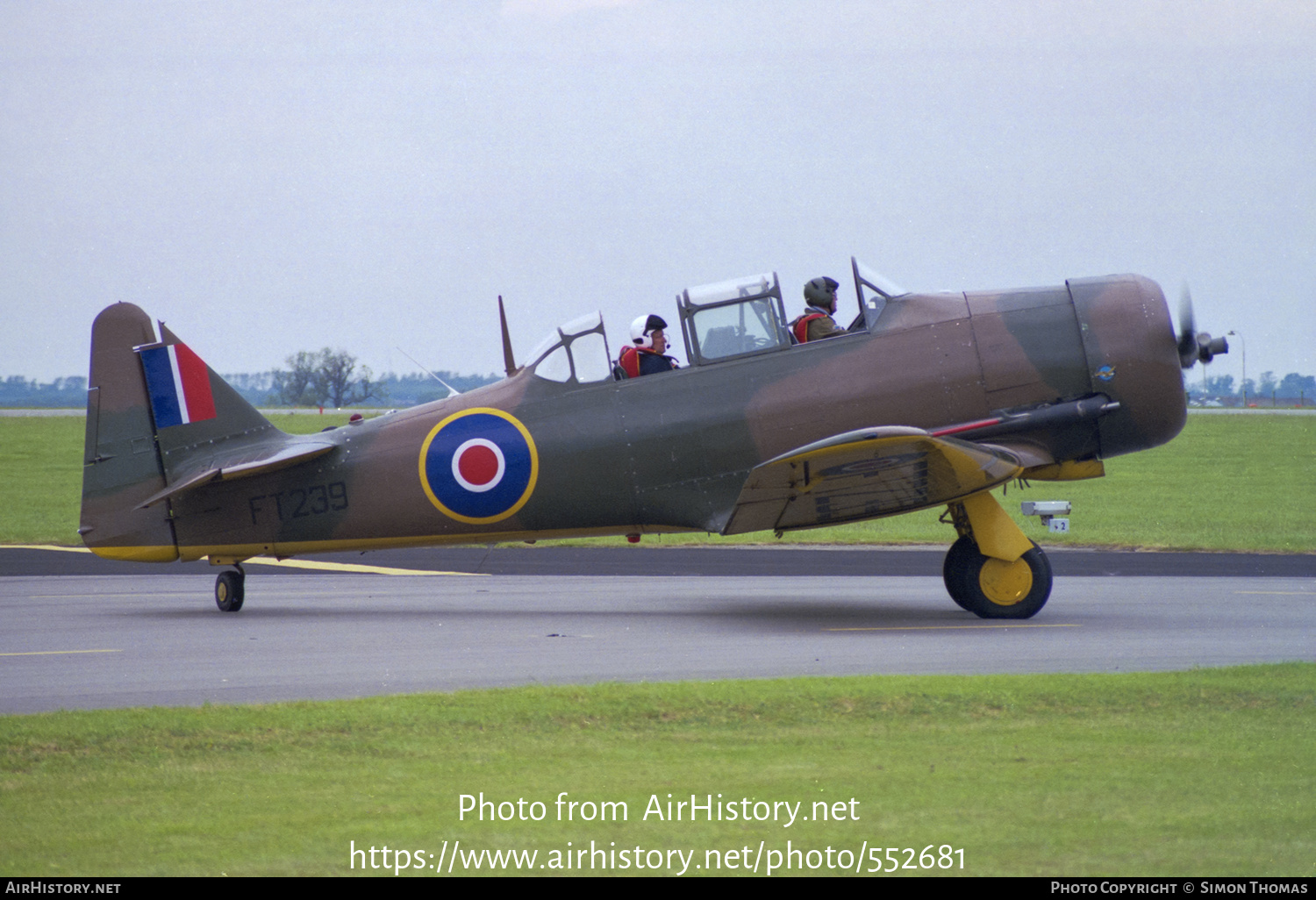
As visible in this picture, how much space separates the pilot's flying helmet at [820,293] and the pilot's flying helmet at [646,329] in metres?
1.42

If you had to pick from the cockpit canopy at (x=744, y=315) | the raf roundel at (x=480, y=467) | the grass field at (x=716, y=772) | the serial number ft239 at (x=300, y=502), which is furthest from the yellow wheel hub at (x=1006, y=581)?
the serial number ft239 at (x=300, y=502)

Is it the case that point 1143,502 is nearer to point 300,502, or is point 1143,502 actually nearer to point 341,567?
point 341,567

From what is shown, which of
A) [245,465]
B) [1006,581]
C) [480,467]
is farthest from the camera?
[245,465]

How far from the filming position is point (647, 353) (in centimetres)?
1250

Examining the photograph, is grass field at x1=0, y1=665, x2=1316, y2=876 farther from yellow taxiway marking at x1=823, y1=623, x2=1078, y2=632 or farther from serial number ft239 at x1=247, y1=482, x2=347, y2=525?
serial number ft239 at x1=247, y1=482, x2=347, y2=525

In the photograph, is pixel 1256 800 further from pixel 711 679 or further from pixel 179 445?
pixel 179 445

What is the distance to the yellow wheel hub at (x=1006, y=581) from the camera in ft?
39.0

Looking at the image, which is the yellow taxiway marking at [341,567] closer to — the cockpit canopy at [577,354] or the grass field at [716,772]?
the cockpit canopy at [577,354]

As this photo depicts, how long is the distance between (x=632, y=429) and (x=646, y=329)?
3.32 ft

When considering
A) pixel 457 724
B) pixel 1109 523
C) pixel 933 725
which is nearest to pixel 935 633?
pixel 933 725

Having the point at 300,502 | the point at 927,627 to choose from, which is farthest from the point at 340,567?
the point at 927,627

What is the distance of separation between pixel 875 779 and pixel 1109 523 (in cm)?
1983

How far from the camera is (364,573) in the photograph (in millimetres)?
17531

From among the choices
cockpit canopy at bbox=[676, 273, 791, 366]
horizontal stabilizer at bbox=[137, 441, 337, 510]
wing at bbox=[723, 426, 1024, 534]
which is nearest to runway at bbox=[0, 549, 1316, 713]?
wing at bbox=[723, 426, 1024, 534]
